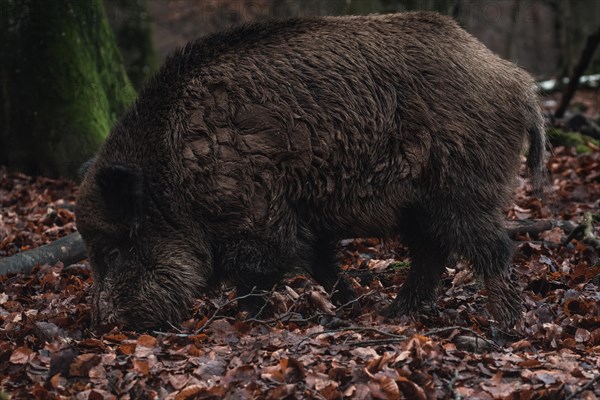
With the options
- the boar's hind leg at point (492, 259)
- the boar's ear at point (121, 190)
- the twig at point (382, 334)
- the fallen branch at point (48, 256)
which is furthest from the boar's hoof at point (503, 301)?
the fallen branch at point (48, 256)

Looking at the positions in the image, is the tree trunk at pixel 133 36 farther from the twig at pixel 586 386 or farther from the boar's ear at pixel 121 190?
the twig at pixel 586 386

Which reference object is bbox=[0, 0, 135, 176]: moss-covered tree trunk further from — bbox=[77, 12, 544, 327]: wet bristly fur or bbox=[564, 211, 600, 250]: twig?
bbox=[564, 211, 600, 250]: twig

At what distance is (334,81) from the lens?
6.40m

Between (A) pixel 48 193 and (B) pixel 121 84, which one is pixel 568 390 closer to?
(A) pixel 48 193

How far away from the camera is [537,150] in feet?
22.3

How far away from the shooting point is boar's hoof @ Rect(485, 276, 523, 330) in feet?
20.7

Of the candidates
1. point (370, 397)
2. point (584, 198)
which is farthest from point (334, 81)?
point (584, 198)

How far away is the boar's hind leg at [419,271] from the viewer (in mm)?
6719

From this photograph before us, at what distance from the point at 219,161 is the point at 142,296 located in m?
1.11

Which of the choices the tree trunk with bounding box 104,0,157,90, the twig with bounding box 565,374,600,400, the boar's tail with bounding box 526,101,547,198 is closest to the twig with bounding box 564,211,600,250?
the boar's tail with bounding box 526,101,547,198

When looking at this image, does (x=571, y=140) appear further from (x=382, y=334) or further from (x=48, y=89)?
(x=382, y=334)

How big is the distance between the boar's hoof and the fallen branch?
392 cm

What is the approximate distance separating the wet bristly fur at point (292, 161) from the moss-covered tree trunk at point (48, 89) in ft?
16.9

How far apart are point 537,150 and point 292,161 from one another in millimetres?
1908
